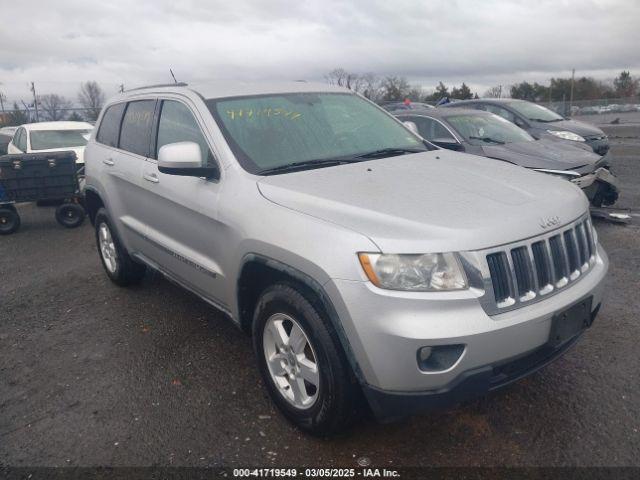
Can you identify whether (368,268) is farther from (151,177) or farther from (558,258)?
(151,177)

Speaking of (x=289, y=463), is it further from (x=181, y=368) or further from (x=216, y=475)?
(x=181, y=368)

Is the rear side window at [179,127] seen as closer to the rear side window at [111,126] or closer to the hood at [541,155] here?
the rear side window at [111,126]

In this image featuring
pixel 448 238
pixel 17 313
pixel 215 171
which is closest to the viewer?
pixel 448 238

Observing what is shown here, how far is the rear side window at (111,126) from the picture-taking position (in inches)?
193

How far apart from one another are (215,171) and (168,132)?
973 mm

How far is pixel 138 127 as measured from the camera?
450 centimetres

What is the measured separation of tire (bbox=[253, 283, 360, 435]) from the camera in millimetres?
2508

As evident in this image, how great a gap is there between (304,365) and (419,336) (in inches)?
29.3

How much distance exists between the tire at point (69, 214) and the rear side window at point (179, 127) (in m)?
5.47

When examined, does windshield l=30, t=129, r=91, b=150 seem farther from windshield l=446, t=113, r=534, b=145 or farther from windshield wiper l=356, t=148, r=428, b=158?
windshield wiper l=356, t=148, r=428, b=158

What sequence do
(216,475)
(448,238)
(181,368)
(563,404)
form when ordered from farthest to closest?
1. (181,368)
2. (563,404)
3. (216,475)
4. (448,238)

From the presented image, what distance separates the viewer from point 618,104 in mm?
41406

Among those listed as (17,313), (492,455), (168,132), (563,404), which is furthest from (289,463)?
(17,313)

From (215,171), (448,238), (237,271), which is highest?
(215,171)
